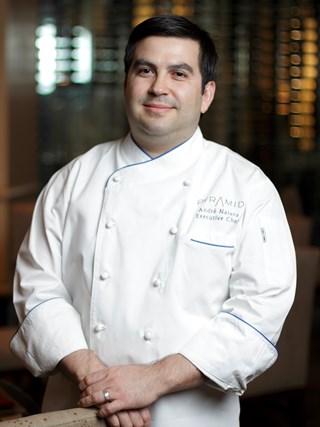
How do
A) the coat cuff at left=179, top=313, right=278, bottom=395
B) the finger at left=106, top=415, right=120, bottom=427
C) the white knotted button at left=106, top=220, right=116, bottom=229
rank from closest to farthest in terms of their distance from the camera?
1. the finger at left=106, top=415, right=120, bottom=427
2. the coat cuff at left=179, top=313, right=278, bottom=395
3. the white knotted button at left=106, top=220, right=116, bottom=229

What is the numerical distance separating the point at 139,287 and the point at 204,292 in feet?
0.47

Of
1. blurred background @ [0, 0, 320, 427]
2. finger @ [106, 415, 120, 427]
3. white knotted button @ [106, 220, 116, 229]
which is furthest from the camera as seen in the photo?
blurred background @ [0, 0, 320, 427]

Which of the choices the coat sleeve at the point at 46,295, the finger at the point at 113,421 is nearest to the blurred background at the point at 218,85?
the coat sleeve at the point at 46,295

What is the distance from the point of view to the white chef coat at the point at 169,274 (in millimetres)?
1671

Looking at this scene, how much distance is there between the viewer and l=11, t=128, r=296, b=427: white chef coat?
167 centimetres

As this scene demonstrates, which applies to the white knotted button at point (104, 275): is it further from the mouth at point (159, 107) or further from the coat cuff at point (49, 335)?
the mouth at point (159, 107)

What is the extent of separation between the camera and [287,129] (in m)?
7.01

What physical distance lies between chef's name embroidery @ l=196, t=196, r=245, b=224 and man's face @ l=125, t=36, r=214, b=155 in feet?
0.55

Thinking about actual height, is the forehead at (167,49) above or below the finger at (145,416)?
above

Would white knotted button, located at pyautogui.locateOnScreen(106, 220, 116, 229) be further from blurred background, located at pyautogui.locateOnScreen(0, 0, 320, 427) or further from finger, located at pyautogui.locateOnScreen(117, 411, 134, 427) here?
blurred background, located at pyautogui.locateOnScreen(0, 0, 320, 427)

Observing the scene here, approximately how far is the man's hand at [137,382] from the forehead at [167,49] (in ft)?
2.12

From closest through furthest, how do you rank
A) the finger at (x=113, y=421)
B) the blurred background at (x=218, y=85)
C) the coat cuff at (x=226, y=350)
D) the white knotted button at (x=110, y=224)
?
the finger at (x=113, y=421) < the coat cuff at (x=226, y=350) < the white knotted button at (x=110, y=224) < the blurred background at (x=218, y=85)

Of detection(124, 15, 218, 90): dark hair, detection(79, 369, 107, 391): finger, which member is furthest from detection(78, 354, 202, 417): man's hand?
detection(124, 15, 218, 90): dark hair

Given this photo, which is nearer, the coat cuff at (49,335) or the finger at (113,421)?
the finger at (113,421)
